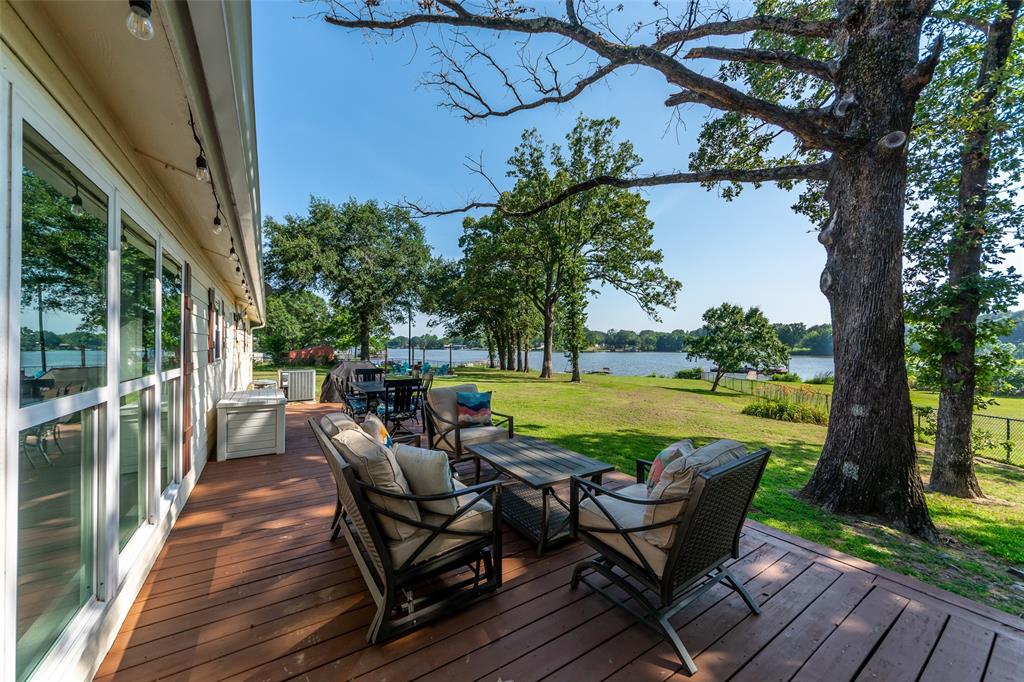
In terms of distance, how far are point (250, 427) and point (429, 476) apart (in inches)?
162

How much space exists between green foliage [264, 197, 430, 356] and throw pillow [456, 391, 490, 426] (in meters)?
19.2

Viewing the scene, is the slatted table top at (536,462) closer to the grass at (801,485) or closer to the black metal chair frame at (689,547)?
the black metal chair frame at (689,547)

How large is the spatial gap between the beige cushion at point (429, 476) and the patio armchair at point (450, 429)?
2.04 m

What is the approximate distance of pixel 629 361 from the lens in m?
46.7

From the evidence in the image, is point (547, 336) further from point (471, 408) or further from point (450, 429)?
point (450, 429)

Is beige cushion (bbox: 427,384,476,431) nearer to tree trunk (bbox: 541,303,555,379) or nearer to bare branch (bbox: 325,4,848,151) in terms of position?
bare branch (bbox: 325,4,848,151)

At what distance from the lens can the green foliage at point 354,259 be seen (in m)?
20.9

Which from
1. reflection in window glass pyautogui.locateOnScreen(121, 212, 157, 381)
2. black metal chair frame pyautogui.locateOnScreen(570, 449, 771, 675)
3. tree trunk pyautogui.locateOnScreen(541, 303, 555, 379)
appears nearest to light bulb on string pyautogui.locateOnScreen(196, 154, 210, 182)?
reflection in window glass pyautogui.locateOnScreen(121, 212, 157, 381)

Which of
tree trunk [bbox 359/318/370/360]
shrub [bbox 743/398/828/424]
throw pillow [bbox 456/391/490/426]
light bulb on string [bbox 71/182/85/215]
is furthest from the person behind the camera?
tree trunk [bbox 359/318/370/360]

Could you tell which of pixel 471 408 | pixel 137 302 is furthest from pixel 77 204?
pixel 471 408

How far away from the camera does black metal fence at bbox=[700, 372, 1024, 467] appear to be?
6.03 metres

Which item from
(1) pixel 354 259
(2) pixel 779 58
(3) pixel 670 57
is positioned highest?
(1) pixel 354 259

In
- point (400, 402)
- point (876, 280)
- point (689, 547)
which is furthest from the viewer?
point (400, 402)

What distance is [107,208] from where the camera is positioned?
6.18 feet
